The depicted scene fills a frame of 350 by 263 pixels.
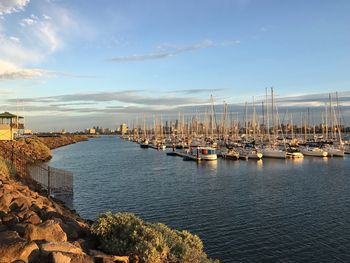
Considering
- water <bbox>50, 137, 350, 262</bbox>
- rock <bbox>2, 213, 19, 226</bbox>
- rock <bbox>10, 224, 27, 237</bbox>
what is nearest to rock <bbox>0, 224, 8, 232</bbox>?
rock <bbox>10, 224, 27, 237</bbox>

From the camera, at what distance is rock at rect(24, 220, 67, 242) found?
35.4 feet

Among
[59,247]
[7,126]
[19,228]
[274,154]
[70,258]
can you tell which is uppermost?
[7,126]

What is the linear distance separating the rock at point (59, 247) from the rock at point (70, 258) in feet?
1.16

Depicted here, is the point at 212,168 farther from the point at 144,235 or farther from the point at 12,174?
the point at 144,235

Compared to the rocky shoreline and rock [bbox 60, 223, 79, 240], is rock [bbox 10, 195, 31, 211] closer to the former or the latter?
the rocky shoreline

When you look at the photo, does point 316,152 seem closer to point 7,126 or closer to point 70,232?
point 7,126

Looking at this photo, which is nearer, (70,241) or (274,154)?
(70,241)

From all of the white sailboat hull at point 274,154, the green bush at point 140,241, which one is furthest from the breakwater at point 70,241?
the white sailboat hull at point 274,154

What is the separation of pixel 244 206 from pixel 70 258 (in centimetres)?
2464

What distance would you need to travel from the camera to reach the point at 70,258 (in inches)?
380

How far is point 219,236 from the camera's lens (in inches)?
948

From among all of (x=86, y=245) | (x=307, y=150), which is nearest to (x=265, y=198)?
(x=86, y=245)

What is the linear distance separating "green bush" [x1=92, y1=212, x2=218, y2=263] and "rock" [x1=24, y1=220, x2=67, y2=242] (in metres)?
1.78

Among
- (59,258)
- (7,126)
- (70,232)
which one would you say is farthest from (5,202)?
(7,126)
